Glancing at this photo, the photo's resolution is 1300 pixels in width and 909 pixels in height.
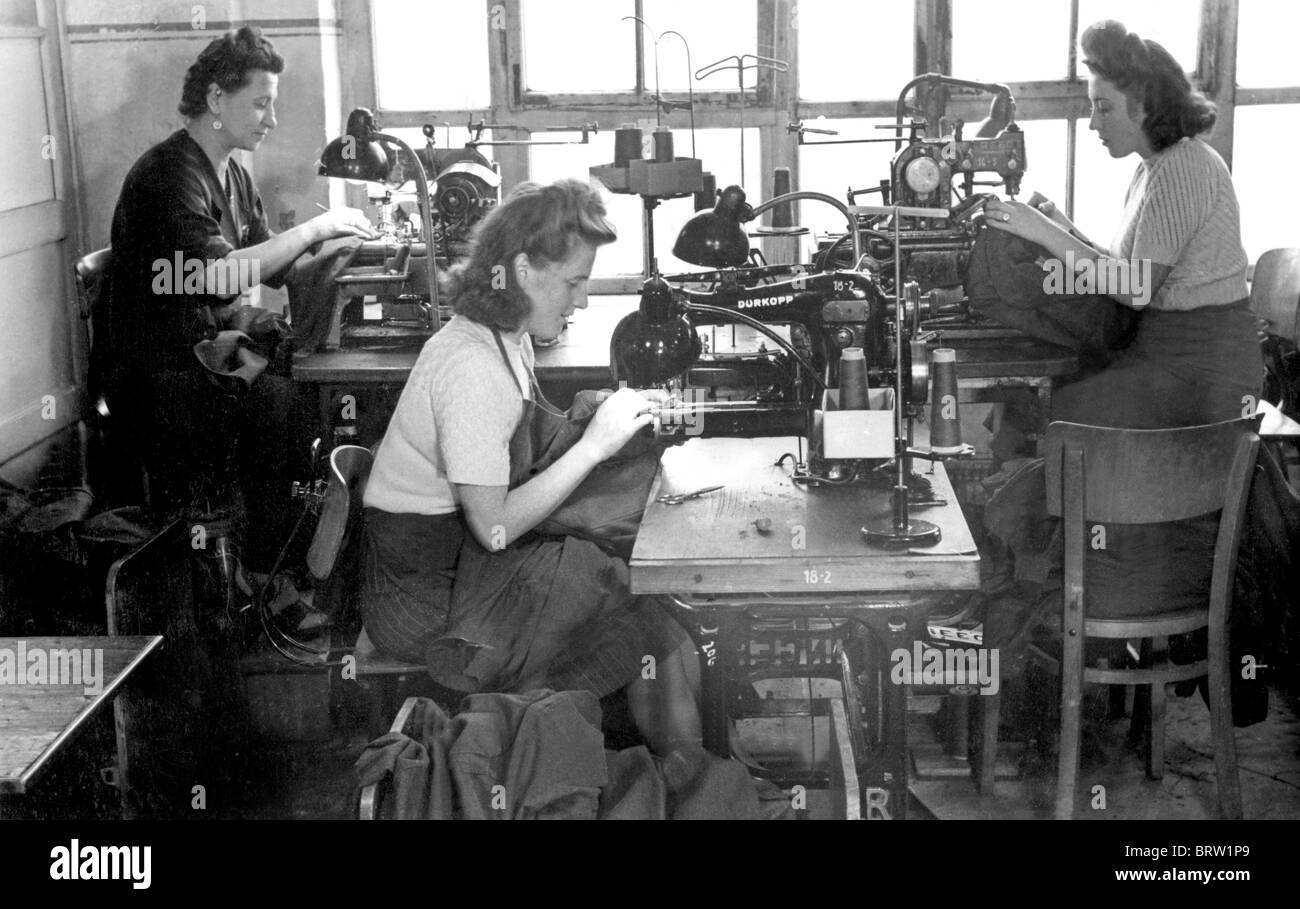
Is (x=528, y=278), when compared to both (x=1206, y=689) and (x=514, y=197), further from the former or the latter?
(x=1206, y=689)

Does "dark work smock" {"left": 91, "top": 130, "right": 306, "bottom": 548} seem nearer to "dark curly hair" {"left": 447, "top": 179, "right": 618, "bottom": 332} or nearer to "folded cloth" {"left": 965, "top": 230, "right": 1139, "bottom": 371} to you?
"dark curly hair" {"left": 447, "top": 179, "right": 618, "bottom": 332}

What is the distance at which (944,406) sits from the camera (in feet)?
9.10

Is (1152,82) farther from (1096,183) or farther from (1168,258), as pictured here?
(1096,183)

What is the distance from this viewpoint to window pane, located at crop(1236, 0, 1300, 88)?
15.9ft

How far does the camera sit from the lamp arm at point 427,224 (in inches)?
153

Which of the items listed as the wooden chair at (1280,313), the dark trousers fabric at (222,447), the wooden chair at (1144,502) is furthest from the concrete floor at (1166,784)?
the dark trousers fabric at (222,447)

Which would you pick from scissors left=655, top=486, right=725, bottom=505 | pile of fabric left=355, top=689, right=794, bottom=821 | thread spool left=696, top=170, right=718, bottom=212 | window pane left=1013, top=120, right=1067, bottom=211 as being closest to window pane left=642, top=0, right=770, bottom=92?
window pane left=1013, top=120, right=1067, bottom=211

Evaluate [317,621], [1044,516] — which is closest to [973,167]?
[1044,516]

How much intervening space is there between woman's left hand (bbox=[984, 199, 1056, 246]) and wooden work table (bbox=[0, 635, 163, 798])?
2.42 meters

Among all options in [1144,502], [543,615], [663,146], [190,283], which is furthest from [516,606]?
[190,283]

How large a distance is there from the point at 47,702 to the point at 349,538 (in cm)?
91

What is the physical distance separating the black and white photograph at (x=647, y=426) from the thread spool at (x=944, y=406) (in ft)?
0.05

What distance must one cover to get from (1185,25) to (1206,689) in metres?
2.59

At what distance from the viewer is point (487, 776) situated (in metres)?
2.42
